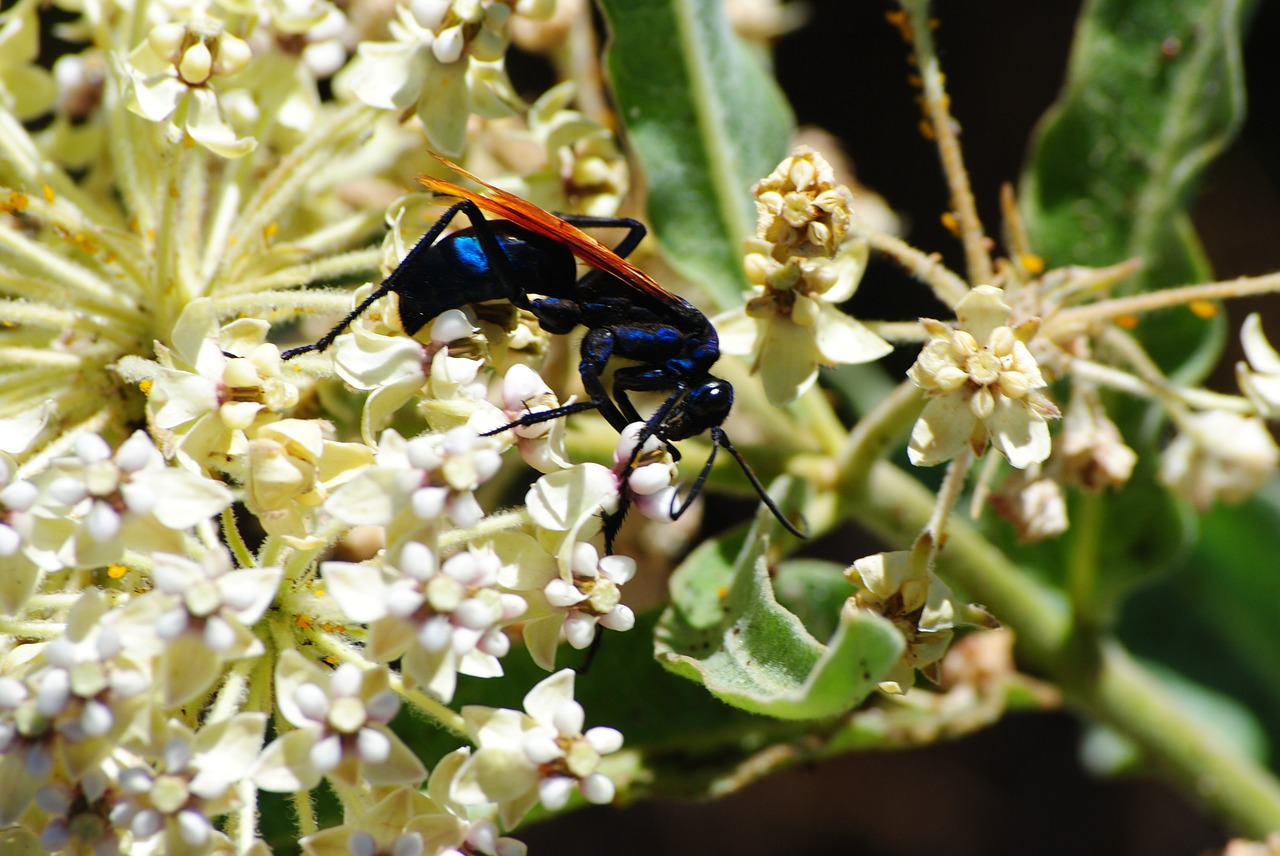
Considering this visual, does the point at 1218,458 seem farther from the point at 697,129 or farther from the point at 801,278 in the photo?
the point at 697,129

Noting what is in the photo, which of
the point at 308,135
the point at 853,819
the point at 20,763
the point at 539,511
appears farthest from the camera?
the point at 853,819

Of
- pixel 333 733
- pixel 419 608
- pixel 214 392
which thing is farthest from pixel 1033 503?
pixel 214 392

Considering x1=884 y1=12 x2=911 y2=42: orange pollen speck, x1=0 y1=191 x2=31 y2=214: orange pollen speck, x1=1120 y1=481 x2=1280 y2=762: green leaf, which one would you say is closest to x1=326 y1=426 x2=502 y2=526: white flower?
x1=0 y1=191 x2=31 y2=214: orange pollen speck

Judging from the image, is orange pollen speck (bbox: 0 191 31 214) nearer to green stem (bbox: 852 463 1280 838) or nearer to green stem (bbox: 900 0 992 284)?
green stem (bbox: 900 0 992 284)

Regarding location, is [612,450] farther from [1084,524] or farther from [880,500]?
[1084,524]

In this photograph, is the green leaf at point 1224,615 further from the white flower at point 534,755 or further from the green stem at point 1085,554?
the white flower at point 534,755

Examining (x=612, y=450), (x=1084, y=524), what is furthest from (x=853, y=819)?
(x=612, y=450)
